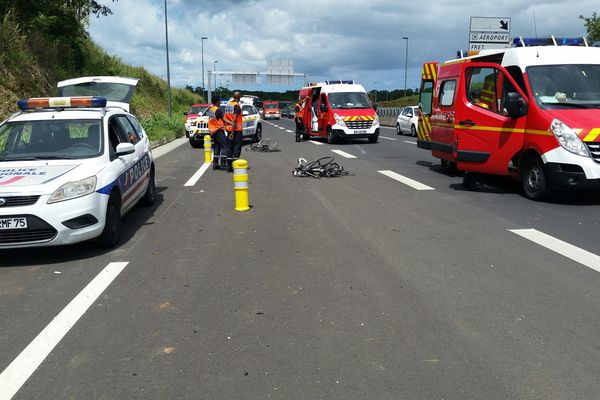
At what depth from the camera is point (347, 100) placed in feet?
A: 73.5

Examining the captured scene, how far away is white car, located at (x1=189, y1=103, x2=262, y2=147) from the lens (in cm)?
2123

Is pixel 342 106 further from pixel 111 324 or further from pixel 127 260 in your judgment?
pixel 111 324

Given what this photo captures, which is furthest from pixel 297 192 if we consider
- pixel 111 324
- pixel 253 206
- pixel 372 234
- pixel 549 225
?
pixel 111 324

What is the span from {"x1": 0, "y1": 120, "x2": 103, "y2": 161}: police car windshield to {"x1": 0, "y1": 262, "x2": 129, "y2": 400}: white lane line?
79.1 inches

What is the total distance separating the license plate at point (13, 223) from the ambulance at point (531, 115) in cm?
737

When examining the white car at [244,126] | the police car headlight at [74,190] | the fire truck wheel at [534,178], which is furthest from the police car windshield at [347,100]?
the police car headlight at [74,190]

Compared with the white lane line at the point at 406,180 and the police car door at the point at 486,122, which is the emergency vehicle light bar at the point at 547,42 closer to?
the police car door at the point at 486,122

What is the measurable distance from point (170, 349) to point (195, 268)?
6.09 ft

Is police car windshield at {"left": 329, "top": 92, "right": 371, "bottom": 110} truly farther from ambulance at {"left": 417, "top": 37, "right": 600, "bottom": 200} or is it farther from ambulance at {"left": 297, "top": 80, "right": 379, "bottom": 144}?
ambulance at {"left": 417, "top": 37, "right": 600, "bottom": 200}

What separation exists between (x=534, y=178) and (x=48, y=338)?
780 centimetres

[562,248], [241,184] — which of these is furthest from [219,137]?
[562,248]

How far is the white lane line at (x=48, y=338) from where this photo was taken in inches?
128

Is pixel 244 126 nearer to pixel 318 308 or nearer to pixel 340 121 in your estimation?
pixel 340 121

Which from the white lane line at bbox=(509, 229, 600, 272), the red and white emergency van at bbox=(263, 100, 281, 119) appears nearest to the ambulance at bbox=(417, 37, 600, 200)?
the white lane line at bbox=(509, 229, 600, 272)
